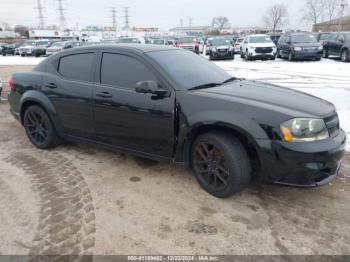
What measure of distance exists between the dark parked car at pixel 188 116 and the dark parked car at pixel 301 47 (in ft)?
53.6

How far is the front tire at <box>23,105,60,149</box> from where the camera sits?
5.08 m

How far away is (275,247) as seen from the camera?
287 cm

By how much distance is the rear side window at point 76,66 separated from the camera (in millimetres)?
4539

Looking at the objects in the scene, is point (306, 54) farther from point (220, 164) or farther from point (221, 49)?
point (220, 164)

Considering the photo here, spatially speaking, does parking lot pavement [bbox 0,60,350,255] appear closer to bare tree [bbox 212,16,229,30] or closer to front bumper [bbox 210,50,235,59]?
front bumper [bbox 210,50,235,59]

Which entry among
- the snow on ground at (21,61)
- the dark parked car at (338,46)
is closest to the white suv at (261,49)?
the dark parked car at (338,46)

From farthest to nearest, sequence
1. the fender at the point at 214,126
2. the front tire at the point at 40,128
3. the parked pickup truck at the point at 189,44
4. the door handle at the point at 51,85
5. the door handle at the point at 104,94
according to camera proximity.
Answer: the parked pickup truck at the point at 189,44
the front tire at the point at 40,128
the door handle at the point at 51,85
the door handle at the point at 104,94
the fender at the point at 214,126

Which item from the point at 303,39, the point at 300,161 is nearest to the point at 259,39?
the point at 303,39

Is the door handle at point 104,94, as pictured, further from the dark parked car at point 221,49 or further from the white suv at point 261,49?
the dark parked car at point 221,49

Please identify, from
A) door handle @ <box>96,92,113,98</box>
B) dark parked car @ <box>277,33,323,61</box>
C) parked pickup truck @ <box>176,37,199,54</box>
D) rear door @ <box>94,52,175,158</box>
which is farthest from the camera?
parked pickup truck @ <box>176,37,199,54</box>

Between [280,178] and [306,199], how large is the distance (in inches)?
24.4

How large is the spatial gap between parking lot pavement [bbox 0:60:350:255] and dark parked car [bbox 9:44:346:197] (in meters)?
0.33

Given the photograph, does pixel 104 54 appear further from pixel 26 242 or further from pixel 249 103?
pixel 26 242

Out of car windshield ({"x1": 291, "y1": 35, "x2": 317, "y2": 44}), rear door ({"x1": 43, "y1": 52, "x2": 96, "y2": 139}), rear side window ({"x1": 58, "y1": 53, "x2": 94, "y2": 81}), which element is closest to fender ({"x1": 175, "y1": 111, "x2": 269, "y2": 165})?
rear door ({"x1": 43, "y1": 52, "x2": 96, "y2": 139})
